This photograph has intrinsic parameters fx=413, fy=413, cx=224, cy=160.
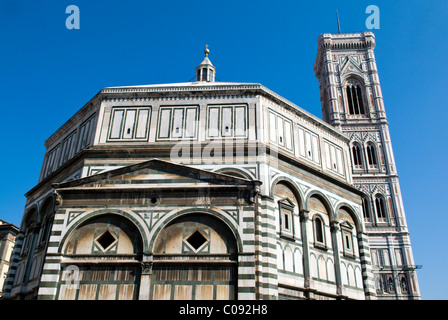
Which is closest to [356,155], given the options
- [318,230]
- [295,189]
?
[318,230]

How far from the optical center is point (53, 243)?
15.5 m

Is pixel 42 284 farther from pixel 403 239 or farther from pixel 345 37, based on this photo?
pixel 345 37

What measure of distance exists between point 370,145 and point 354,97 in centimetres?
814

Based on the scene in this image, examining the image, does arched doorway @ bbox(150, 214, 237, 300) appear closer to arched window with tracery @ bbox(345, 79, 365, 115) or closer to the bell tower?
the bell tower

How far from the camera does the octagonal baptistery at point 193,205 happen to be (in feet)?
48.6

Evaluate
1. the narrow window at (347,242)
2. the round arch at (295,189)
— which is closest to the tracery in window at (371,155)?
the narrow window at (347,242)

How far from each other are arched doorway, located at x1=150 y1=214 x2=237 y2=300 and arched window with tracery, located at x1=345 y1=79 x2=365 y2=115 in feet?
140

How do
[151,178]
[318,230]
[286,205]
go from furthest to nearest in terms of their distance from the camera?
[318,230] → [286,205] → [151,178]

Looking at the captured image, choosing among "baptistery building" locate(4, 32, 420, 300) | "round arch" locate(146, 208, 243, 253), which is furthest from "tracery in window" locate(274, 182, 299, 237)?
"round arch" locate(146, 208, 243, 253)

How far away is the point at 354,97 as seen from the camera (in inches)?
2154

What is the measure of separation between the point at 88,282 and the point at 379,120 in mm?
44879

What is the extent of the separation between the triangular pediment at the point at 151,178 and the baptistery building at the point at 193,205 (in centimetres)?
4

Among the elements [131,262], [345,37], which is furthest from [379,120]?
[131,262]

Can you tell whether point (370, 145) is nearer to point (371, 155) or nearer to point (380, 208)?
point (371, 155)
